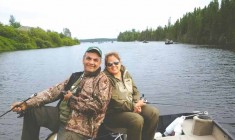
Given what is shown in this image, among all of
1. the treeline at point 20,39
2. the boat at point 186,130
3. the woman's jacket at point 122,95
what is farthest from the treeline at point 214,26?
the woman's jacket at point 122,95

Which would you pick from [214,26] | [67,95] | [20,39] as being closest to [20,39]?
[20,39]

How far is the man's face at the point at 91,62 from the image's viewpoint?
16.0 feet

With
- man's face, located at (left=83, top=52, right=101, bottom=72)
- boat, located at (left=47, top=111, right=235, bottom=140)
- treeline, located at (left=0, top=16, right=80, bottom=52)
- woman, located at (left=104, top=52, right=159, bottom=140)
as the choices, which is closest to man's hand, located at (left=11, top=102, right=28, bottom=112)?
boat, located at (left=47, top=111, right=235, bottom=140)

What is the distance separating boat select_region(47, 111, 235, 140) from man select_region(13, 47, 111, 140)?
0.55 metres

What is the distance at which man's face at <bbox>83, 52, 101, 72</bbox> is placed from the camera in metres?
4.88

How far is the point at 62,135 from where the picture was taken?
14.9 feet

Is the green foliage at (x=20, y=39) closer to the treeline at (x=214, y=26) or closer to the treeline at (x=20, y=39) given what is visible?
the treeline at (x=20, y=39)

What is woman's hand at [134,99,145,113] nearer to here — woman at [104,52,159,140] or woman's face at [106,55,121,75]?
woman at [104,52,159,140]

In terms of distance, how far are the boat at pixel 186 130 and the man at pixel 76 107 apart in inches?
21.8

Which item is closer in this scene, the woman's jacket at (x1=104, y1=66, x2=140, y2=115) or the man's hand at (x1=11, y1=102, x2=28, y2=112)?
the man's hand at (x1=11, y1=102, x2=28, y2=112)

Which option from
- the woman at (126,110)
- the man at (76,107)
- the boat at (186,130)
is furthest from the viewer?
the boat at (186,130)

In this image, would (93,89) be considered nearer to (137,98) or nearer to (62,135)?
(62,135)

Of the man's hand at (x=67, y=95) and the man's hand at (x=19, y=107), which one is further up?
the man's hand at (x=67, y=95)

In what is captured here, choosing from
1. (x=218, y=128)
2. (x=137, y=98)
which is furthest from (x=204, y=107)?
(x=137, y=98)
